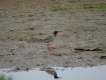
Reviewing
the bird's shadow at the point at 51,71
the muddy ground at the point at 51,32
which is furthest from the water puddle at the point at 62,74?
the muddy ground at the point at 51,32

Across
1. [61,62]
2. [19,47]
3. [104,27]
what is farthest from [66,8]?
[61,62]

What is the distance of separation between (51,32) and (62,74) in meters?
4.15

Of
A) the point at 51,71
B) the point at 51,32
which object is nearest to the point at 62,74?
the point at 51,71

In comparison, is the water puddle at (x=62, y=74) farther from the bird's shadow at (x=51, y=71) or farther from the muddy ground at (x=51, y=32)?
the muddy ground at (x=51, y=32)

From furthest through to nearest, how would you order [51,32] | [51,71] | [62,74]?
[51,32]
[51,71]
[62,74]

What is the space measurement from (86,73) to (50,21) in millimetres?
5842

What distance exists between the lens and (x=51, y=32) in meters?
13.7

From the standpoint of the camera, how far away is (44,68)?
33.1 feet

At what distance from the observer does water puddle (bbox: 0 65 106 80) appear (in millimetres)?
9477

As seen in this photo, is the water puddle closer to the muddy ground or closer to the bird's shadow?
the bird's shadow

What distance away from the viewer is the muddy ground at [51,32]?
35.3 ft

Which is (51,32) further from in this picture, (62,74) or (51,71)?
(62,74)

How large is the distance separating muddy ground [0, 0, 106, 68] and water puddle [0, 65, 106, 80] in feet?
1.05

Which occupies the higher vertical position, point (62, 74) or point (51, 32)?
point (51, 32)
